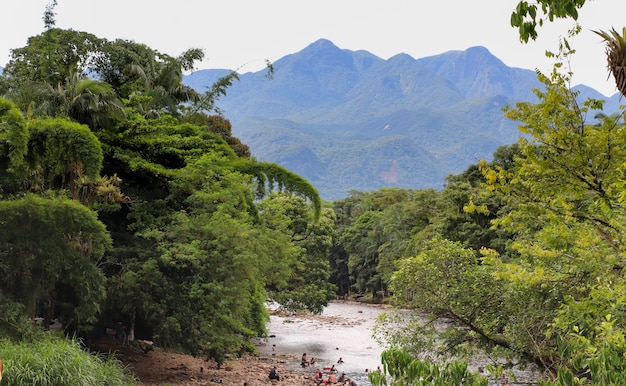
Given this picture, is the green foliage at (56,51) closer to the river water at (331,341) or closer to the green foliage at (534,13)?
the river water at (331,341)

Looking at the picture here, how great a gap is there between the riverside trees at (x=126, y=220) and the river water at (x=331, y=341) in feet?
22.1

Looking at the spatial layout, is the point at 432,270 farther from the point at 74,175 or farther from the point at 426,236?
the point at 426,236

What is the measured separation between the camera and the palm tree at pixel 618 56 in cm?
523

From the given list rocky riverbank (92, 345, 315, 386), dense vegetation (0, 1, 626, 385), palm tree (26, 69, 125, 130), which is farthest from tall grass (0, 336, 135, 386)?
palm tree (26, 69, 125, 130)

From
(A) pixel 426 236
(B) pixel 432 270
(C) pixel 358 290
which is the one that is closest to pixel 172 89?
(B) pixel 432 270

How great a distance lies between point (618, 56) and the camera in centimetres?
527

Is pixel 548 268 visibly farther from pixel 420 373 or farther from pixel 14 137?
pixel 14 137

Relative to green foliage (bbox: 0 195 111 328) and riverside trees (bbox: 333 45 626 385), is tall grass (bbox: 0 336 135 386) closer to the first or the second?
green foliage (bbox: 0 195 111 328)

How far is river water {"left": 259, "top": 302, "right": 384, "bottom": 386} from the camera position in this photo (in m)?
29.6

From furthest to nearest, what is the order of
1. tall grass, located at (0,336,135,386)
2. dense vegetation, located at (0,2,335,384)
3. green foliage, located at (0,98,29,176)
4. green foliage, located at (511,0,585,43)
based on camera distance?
dense vegetation, located at (0,2,335,384)
green foliage, located at (0,98,29,176)
tall grass, located at (0,336,135,386)
green foliage, located at (511,0,585,43)

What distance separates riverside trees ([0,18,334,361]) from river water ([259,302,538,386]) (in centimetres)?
683

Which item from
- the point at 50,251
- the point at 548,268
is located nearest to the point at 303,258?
the point at 50,251

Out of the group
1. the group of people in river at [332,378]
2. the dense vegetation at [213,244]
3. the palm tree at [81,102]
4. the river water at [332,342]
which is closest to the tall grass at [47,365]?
the dense vegetation at [213,244]

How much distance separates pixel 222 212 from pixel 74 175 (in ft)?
14.5
